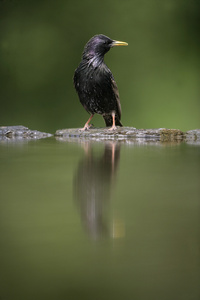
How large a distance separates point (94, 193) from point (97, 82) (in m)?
2.98

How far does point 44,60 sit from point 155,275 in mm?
5251

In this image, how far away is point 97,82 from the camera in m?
3.66

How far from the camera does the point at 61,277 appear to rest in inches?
14.8

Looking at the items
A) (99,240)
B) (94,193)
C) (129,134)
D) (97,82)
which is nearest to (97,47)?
(97,82)

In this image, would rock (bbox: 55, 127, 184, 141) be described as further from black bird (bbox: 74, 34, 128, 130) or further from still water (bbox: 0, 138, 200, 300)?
still water (bbox: 0, 138, 200, 300)

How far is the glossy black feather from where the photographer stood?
3670 mm

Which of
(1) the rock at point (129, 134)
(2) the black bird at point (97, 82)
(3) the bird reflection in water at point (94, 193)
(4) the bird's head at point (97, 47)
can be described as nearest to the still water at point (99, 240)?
(3) the bird reflection in water at point (94, 193)

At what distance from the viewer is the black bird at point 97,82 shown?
12.0 feet

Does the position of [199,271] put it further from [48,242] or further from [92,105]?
[92,105]

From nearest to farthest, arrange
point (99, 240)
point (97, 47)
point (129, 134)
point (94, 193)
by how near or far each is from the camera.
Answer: point (99, 240) < point (94, 193) < point (129, 134) < point (97, 47)

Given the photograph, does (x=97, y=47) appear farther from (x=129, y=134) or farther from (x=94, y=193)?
(x=94, y=193)

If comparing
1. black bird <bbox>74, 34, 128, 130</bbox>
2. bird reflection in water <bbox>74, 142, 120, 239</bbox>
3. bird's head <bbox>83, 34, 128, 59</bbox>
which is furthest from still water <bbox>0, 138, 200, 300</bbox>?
bird's head <bbox>83, 34, 128, 59</bbox>

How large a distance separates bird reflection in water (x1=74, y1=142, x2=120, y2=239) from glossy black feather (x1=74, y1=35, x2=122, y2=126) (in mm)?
2405

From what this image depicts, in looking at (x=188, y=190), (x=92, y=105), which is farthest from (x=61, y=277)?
(x=92, y=105)
